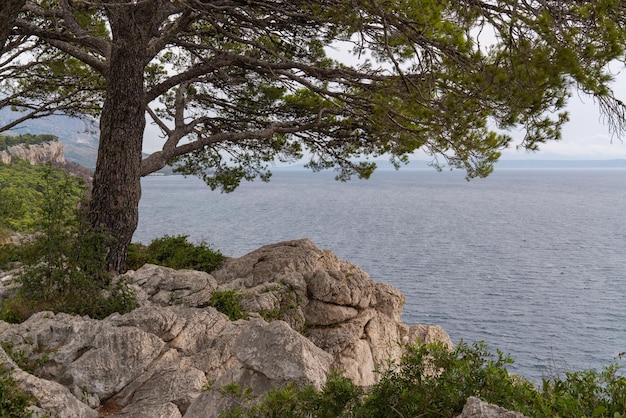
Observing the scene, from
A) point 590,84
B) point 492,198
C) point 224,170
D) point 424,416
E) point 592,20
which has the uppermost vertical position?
point 592,20

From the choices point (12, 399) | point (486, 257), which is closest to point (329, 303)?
point (12, 399)

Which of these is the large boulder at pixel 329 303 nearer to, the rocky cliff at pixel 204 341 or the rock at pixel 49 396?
the rocky cliff at pixel 204 341

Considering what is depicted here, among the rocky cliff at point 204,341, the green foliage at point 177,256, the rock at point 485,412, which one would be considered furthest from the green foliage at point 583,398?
the green foliage at point 177,256

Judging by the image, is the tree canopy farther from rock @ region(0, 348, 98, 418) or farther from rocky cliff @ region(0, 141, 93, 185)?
rocky cliff @ region(0, 141, 93, 185)

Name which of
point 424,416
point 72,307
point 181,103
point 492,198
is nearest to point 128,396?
point 72,307

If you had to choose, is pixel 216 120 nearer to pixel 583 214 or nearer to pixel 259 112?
pixel 259 112

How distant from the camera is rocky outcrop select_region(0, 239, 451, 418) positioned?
18.0 feet

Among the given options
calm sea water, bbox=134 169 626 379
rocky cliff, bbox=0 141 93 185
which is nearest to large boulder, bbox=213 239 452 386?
calm sea water, bbox=134 169 626 379

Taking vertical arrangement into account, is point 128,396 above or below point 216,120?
below

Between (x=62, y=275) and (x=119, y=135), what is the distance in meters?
3.26

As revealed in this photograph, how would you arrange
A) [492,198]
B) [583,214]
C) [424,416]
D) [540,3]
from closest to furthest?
1. [424,416]
2. [540,3]
3. [583,214]
4. [492,198]

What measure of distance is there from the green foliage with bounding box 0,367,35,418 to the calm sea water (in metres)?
5.25

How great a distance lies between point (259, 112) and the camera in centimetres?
1558

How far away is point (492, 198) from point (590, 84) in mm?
113061
